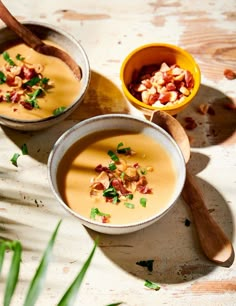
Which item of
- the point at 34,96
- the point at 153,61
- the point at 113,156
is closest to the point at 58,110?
the point at 34,96

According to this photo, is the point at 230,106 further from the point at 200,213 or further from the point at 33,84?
the point at 33,84

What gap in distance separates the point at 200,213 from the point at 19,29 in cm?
63

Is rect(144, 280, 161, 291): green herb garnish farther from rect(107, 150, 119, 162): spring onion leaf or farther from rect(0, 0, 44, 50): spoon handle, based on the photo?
rect(0, 0, 44, 50): spoon handle

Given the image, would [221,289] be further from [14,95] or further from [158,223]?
[14,95]

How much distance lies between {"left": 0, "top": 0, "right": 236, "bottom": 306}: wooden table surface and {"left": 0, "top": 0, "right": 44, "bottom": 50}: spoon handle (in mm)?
148

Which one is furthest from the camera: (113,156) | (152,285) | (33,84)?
(33,84)

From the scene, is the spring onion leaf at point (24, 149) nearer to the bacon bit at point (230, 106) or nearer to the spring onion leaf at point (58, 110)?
the spring onion leaf at point (58, 110)

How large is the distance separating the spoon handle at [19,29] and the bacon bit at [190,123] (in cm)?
41

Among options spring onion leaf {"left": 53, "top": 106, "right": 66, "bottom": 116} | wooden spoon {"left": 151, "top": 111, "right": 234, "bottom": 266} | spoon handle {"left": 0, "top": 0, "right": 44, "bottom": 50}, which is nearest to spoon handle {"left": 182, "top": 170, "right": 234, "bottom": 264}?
wooden spoon {"left": 151, "top": 111, "right": 234, "bottom": 266}

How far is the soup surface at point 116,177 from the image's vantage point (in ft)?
4.35

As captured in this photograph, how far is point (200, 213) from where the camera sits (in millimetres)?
1357

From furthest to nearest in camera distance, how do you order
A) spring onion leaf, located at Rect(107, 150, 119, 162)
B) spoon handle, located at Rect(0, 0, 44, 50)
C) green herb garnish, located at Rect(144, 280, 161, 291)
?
spoon handle, located at Rect(0, 0, 44, 50) < spring onion leaf, located at Rect(107, 150, 119, 162) < green herb garnish, located at Rect(144, 280, 161, 291)

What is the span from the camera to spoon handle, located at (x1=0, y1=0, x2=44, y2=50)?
1.51m

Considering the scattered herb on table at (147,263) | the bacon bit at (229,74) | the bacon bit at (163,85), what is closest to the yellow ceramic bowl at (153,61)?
the bacon bit at (163,85)
